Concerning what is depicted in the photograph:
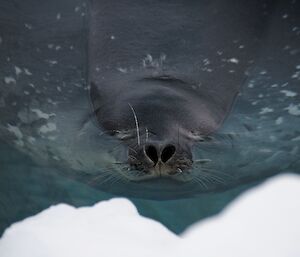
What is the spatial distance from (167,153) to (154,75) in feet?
1.29

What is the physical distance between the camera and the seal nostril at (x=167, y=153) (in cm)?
142

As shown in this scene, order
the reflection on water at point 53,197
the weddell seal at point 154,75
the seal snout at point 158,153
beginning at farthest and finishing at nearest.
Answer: the reflection on water at point 53,197, the weddell seal at point 154,75, the seal snout at point 158,153

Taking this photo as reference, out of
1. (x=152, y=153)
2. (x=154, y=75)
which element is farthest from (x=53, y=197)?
(x=152, y=153)

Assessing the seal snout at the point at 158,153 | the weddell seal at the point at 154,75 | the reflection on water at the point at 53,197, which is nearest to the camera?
the seal snout at the point at 158,153

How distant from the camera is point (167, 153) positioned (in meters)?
1.43

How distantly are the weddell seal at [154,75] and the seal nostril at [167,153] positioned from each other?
0.85 feet

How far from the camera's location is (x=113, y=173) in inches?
64.4

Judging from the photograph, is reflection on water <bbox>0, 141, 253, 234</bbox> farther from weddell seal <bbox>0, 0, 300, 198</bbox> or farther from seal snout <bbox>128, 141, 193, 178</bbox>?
seal snout <bbox>128, 141, 193, 178</bbox>

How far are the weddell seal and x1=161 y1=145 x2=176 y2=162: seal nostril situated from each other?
260 mm

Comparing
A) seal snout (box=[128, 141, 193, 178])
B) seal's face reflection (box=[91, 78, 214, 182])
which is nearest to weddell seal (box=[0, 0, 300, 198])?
seal's face reflection (box=[91, 78, 214, 182])

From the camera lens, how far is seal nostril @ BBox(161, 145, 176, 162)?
55.8 inches

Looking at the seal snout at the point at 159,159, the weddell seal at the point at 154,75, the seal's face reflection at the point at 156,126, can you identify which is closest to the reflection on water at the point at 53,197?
the weddell seal at the point at 154,75

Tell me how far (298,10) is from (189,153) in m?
0.66

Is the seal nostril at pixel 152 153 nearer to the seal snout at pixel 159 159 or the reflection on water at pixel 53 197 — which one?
the seal snout at pixel 159 159
